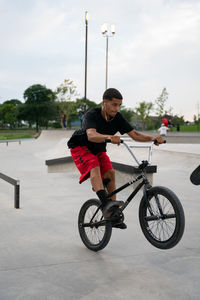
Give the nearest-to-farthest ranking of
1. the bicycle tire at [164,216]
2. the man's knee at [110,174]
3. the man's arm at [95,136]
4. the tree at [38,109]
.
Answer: the bicycle tire at [164,216] < the man's arm at [95,136] < the man's knee at [110,174] < the tree at [38,109]

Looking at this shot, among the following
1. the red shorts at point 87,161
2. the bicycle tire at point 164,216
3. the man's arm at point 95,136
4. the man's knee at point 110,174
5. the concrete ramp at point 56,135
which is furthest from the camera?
the concrete ramp at point 56,135

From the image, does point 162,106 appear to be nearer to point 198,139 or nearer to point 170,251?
point 198,139

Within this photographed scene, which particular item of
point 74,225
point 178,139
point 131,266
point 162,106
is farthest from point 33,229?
point 162,106

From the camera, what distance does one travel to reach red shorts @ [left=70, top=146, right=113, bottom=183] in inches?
133

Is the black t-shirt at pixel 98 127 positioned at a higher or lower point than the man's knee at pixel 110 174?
higher

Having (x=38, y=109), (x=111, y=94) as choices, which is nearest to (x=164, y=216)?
(x=111, y=94)

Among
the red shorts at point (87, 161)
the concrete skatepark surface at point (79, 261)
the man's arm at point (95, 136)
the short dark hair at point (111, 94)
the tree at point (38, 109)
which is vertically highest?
the tree at point (38, 109)

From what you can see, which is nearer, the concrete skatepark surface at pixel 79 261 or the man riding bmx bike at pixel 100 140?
the concrete skatepark surface at pixel 79 261

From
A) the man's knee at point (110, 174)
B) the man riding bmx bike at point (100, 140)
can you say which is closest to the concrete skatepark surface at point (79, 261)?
the man riding bmx bike at point (100, 140)

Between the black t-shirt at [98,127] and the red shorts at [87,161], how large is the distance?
2.3 inches

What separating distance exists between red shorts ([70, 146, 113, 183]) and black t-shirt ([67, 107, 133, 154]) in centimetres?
6

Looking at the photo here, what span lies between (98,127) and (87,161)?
14.5 inches

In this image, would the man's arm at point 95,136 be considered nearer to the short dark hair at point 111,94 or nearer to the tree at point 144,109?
the short dark hair at point 111,94

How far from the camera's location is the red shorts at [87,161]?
11.1 ft
